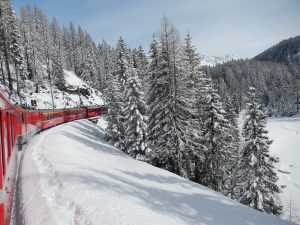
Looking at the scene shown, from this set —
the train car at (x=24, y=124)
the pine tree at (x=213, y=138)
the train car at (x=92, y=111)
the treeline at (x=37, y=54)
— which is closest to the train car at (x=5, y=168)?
the train car at (x=24, y=124)

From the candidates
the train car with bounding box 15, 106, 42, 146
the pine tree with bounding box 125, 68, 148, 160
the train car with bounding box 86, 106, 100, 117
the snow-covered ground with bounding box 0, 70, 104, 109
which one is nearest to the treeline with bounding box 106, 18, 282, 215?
the pine tree with bounding box 125, 68, 148, 160

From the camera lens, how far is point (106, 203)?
10086 mm

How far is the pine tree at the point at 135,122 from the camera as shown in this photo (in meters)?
31.9

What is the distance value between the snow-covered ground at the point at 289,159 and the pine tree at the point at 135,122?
15.2m

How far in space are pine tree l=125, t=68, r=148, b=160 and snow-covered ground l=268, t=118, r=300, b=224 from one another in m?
15.2

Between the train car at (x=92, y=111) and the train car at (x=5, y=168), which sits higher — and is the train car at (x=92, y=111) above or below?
above

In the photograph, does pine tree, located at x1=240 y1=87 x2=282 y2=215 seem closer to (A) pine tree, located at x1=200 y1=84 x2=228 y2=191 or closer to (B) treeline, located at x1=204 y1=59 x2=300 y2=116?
(A) pine tree, located at x1=200 y1=84 x2=228 y2=191

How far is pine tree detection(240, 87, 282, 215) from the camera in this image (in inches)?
901

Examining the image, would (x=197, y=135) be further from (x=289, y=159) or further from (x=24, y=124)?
(x=289, y=159)

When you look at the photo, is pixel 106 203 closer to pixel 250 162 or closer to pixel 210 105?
pixel 250 162

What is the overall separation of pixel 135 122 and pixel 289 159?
46.4m

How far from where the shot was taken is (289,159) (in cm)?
6525

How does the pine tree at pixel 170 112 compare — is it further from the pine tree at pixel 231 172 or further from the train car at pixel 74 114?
the train car at pixel 74 114

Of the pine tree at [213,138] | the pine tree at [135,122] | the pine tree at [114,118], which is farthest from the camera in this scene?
the pine tree at [114,118]
